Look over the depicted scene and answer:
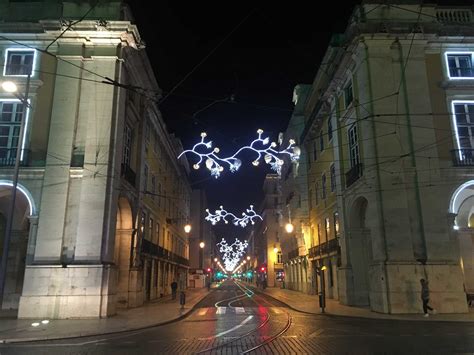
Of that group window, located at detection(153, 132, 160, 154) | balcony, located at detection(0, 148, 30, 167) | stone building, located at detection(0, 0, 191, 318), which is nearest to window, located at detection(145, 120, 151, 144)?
window, located at detection(153, 132, 160, 154)

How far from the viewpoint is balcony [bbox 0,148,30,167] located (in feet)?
69.7

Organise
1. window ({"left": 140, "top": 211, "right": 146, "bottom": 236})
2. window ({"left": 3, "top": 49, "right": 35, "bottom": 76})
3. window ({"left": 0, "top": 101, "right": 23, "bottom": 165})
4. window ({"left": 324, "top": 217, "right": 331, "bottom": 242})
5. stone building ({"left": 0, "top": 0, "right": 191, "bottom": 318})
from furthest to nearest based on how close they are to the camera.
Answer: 1. window ({"left": 324, "top": 217, "right": 331, "bottom": 242})
2. window ({"left": 140, "top": 211, "right": 146, "bottom": 236})
3. window ({"left": 3, "top": 49, "right": 35, "bottom": 76})
4. window ({"left": 0, "top": 101, "right": 23, "bottom": 165})
5. stone building ({"left": 0, "top": 0, "right": 191, "bottom": 318})

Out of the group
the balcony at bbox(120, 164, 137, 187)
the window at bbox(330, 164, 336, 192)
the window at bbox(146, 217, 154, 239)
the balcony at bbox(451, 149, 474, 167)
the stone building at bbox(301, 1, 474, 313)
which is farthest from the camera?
the window at bbox(146, 217, 154, 239)

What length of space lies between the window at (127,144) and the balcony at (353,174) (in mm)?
13278

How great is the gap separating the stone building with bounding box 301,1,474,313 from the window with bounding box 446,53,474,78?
51 millimetres

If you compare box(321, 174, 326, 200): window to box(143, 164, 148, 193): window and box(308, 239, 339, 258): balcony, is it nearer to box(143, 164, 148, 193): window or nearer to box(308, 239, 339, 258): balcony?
box(308, 239, 339, 258): balcony

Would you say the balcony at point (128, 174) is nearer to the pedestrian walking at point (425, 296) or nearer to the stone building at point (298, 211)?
the pedestrian walking at point (425, 296)

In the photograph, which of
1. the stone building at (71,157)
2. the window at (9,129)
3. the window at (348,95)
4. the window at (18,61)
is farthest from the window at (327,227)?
the window at (18,61)

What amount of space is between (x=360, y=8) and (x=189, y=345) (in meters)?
20.1

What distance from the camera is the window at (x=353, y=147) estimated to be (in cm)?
2503

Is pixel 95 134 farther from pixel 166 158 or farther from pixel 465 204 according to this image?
pixel 465 204

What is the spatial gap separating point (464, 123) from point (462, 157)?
1.98 metres

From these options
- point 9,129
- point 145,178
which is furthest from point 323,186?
point 9,129

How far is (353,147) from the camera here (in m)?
25.6
